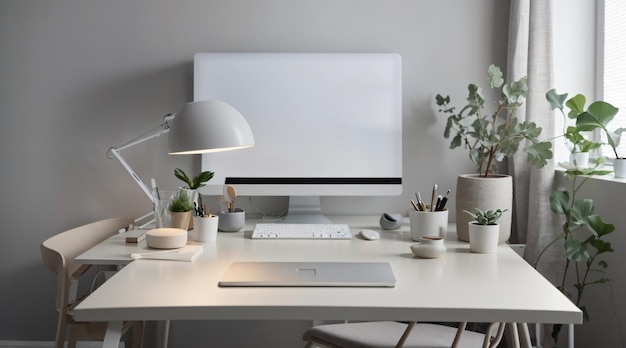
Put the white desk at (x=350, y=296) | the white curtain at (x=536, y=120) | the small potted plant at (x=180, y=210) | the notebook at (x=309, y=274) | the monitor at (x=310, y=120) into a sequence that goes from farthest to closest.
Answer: the monitor at (x=310, y=120), the white curtain at (x=536, y=120), the small potted plant at (x=180, y=210), the notebook at (x=309, y=274), the white desk at (x=350, y=296)

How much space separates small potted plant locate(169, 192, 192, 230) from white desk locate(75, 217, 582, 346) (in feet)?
1.13

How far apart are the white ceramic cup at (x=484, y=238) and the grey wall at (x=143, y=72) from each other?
2.75ft

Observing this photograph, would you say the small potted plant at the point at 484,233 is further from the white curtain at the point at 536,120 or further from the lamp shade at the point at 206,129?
the lamp shade at the point at 206,129

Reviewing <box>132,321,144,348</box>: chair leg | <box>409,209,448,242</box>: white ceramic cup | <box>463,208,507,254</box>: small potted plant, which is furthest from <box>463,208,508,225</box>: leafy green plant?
<box>132,321,144,348</box>: chair leg

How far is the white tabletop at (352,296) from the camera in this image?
1.35 meters

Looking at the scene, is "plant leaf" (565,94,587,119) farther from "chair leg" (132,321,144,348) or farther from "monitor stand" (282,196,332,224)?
"chair leg" (132,321,144,348)

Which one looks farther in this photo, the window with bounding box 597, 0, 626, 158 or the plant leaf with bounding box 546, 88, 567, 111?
the window with bounding box 597, 0, 626, 158

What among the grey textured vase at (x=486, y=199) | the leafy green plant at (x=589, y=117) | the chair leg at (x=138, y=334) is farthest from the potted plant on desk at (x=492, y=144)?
the chair leg at (x=138, y=334)

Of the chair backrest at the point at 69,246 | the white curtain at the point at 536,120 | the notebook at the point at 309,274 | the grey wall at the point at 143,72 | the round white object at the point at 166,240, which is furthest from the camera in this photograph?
the grey wall at the point at 143,72

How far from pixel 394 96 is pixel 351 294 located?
3.97 ft

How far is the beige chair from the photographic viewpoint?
2027 mm

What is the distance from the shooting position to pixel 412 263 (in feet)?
5.80

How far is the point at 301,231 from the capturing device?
7.07ft

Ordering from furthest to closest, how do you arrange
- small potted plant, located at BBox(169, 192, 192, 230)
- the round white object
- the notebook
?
small potted plant, located at BBox(169, 192, 192, 230) → the round white object → the notebook
